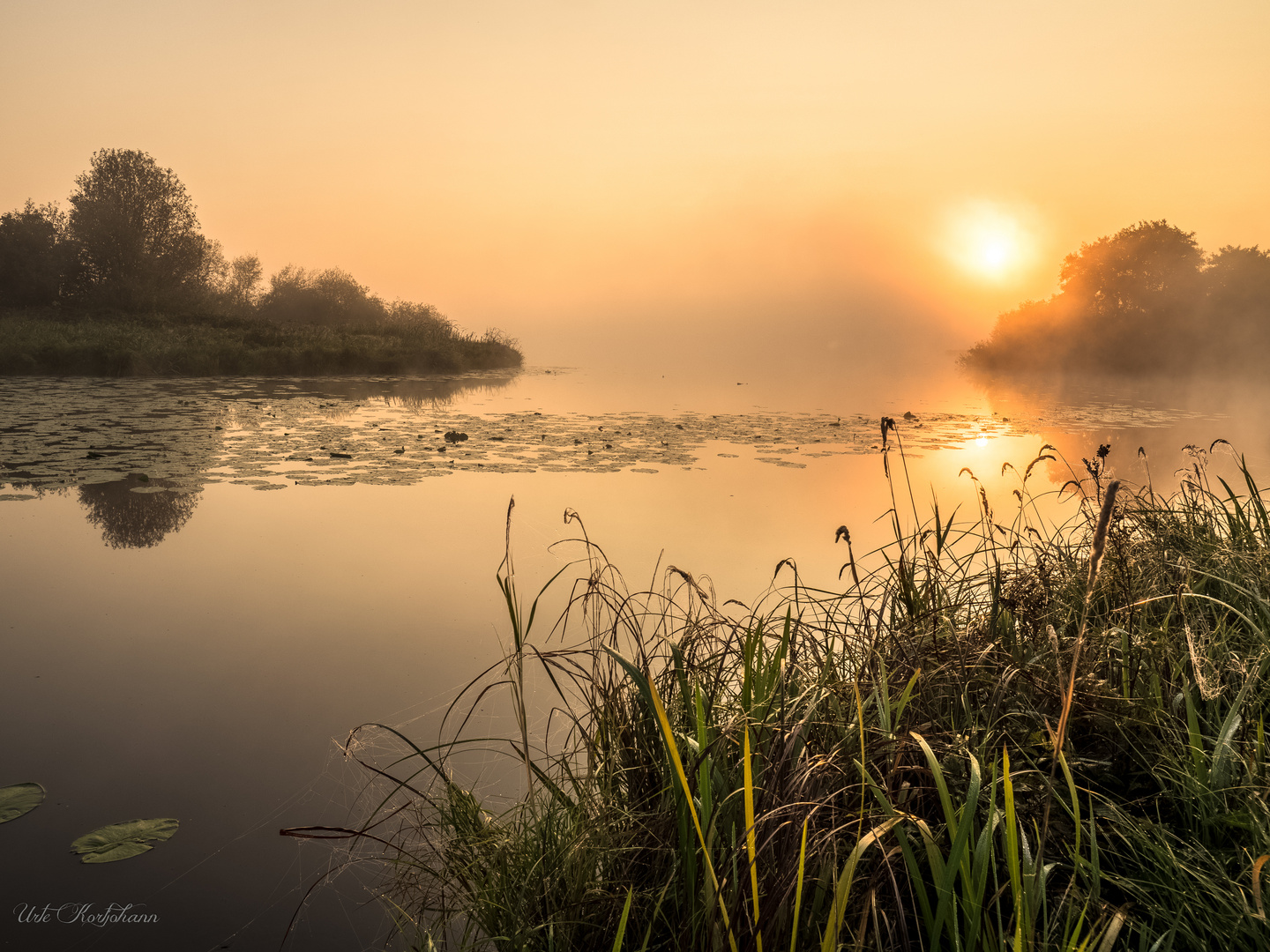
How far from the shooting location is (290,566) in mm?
4289

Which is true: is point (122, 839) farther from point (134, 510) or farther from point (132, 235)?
point (132, 235)

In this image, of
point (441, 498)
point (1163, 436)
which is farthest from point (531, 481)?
point (1163, 436)

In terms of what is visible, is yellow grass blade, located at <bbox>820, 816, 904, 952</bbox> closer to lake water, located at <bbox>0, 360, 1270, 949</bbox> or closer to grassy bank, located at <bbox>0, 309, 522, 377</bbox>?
lake water, located at <bbox>0, 360, 1270, 949</bbox>

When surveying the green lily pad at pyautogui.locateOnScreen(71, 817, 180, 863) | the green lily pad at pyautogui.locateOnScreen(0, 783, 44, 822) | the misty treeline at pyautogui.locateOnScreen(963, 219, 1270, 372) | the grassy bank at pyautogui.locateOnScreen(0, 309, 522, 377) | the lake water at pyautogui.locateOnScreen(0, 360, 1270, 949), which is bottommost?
the green lily pad at pyautogui.locateOnScreen(71, 817, 180, 863)

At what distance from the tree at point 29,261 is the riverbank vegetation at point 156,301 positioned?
3cm

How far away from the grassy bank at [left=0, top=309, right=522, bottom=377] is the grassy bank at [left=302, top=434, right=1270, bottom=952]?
18.4 metres

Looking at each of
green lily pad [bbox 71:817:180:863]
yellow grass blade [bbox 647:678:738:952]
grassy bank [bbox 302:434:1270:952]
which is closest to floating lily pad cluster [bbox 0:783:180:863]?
green lily pad [bbox 71:817:180:863]

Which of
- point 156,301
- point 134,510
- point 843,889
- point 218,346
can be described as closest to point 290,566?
point 134,510

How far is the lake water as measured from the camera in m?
1.98

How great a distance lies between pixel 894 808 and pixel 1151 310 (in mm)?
31255

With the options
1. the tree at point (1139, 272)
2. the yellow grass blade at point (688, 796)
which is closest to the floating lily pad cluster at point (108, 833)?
the yellow grass blade at point (688, 796)

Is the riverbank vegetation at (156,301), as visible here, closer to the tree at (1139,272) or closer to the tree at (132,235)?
the tree at (132,235)

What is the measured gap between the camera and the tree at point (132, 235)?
26.9m

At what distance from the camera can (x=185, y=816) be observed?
6.95 feet
